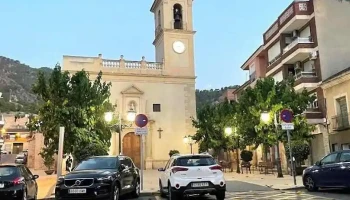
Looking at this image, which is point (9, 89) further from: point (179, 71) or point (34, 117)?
point (34, 117)

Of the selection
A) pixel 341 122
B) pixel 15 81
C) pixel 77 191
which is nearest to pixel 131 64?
pixel 341 122

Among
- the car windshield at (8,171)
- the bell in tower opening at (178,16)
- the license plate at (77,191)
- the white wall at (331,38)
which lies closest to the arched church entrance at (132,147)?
the bell in tower opening at (178,16)

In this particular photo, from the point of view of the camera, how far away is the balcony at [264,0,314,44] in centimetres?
2841

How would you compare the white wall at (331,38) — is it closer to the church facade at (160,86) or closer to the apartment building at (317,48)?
the apartment building at (317,48)

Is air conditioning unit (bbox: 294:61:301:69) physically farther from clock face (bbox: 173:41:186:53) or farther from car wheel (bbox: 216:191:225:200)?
car wheel (bbox: 216:191:225:200)

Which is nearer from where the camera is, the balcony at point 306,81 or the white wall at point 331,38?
the balcony at point 306,81

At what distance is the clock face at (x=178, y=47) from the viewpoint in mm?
39219

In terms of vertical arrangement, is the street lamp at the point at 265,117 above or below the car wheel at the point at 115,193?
above

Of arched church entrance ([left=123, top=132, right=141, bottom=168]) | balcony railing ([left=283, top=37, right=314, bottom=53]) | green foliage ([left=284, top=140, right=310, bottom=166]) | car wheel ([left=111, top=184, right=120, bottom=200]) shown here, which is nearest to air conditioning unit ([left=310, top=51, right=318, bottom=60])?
balcony railing ([left=283, top=37, right=314, bottom=53])

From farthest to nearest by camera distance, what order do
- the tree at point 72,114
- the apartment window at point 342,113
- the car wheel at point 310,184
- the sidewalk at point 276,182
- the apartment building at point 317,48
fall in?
the apartment building at point 317,48 < the apartment window at point 342,113 < the tree at point 72,114 < the sidewalk at point 276,182 < the car wheel at point 310,184

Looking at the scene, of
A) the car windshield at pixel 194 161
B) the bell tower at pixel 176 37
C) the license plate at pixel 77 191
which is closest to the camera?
the license plate at pixel 77 191

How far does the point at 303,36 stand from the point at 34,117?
2070 cm

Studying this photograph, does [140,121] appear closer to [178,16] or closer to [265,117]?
[265,117]

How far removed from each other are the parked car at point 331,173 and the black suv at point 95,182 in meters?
6.72
